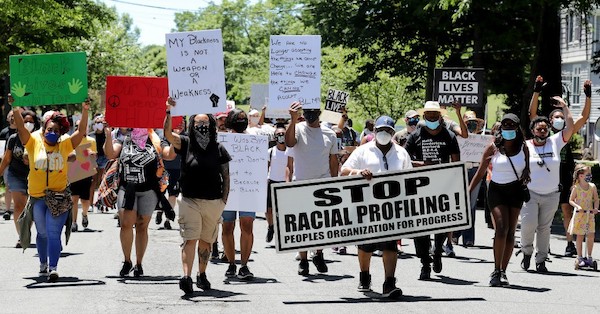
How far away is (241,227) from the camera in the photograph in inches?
493

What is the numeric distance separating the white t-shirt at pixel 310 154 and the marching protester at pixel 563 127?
2465mm

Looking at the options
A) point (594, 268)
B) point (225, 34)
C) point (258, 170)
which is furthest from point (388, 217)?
point (225, 34)

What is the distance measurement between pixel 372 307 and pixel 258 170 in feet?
9.40

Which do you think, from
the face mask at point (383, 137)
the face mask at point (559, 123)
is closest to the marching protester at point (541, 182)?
the face mask at point (559, 123)

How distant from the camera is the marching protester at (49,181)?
479 inches

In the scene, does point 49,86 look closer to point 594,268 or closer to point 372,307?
point 372,307

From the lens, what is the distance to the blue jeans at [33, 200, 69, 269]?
12055 mm

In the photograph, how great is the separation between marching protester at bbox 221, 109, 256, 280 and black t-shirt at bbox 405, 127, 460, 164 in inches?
79.9

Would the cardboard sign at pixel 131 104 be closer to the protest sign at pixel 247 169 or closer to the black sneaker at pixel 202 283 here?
the protest sign at pixel 247 169

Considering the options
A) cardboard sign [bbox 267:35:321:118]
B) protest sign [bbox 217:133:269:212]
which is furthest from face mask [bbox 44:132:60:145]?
cardboard sign [bbox 267:35:321:118]

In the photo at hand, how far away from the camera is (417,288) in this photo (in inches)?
461

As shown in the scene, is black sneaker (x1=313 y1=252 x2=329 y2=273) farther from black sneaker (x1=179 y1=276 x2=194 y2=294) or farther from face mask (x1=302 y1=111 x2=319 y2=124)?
black sneaker (x1=179 y1=276 x2=194 y2=294)

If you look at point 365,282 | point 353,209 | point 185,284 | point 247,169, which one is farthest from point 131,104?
point 365,282

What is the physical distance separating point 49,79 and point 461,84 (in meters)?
9.43
